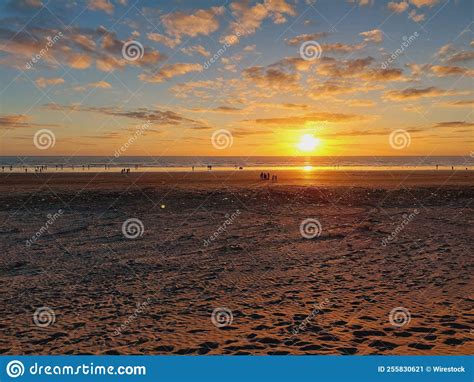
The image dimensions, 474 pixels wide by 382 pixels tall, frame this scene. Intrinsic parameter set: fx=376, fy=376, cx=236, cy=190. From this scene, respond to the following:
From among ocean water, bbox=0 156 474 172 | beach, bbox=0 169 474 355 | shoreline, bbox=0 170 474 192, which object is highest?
ocean water, bbox=0 156 474 172

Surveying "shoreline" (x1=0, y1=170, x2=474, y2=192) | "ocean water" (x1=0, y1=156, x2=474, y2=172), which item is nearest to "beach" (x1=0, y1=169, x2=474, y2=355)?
"shoreline" (x1=0, y1=170, x2=474, y2=192)

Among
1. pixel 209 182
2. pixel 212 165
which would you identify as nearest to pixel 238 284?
pixel 209 182

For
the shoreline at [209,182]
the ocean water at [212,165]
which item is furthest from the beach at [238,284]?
the ocean water at [212,165]

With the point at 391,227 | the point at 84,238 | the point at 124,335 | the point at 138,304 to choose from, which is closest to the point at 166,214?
the point at 84,238

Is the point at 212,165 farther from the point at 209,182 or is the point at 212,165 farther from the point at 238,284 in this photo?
the point at 238,284

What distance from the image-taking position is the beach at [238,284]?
6.91 m

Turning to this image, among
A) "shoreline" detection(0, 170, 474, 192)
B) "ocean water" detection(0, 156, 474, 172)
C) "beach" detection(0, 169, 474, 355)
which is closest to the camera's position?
"beach" detection(0, 169, 474, 355)

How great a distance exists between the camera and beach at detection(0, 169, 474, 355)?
6914 mm

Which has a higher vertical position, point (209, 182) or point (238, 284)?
point (209, 182)

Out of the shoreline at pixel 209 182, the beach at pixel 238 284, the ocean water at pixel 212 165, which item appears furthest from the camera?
the ocean water at pixel 212 165

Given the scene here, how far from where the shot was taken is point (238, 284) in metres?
10.1

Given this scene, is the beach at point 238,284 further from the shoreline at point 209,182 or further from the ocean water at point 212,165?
the ocean water at point 212,165

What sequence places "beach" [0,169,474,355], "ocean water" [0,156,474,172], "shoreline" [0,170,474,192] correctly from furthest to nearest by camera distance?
"ocean water" [0,156,474,172]
"shoreline" [0,170,474,192]
"beach" [0,169,474,355]

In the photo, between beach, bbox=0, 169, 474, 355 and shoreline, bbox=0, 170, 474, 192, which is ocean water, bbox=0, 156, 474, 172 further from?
beach, bbox=0, 169, 474, 355
